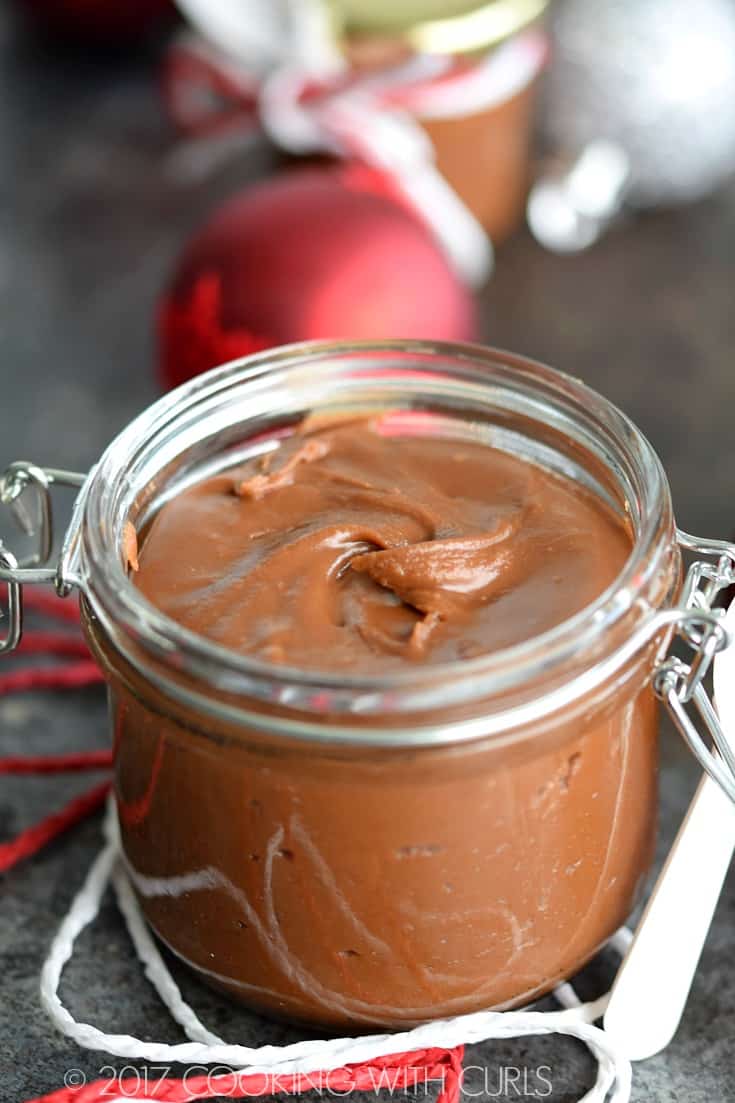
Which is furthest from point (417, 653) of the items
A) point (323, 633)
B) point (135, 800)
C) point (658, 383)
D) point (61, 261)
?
point (61, 261)

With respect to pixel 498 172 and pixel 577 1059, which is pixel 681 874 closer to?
pixel 577 1059

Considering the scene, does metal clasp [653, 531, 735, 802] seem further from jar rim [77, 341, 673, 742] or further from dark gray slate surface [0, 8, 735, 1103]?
dark gray slate surface [0, 8, 735, 1103]

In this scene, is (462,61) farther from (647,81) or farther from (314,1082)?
(314,1082)

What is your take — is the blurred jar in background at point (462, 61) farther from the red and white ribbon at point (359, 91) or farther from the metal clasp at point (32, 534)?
the metal clasp at point (32, 534)

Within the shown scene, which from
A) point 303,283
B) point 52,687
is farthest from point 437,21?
point 52,687

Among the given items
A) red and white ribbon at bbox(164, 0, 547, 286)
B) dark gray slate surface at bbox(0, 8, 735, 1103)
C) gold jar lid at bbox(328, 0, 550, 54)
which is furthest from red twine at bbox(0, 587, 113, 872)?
gold jar lid at bbox(328, 0, 550, 54)

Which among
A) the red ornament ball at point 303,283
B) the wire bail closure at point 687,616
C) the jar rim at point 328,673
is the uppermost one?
the jar rim at point 328,673

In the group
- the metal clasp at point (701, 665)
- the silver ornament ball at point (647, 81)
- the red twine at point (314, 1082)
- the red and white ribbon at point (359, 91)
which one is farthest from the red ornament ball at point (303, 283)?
the red twine at point (314, 1082)
